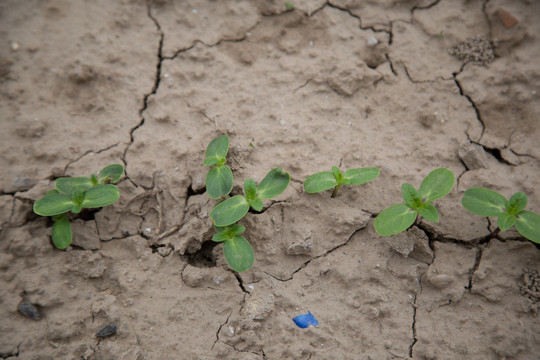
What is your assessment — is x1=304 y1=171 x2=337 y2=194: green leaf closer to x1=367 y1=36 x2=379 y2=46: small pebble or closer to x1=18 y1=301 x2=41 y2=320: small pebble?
x1=367 y1=36 x2=379 y2=46: small pebble

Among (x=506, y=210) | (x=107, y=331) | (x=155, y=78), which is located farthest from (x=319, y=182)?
(x=155, y=78)

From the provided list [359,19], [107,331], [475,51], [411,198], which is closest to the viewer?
[107,331]

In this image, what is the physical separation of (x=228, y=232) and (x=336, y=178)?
723 mm

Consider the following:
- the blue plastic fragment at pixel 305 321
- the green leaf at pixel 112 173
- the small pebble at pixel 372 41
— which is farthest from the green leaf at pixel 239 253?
the small pebble at pixel 372 41

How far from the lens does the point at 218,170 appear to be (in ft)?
7.97

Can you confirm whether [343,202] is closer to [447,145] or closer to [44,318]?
[447,145]

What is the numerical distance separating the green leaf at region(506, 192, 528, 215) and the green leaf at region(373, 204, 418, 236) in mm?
538

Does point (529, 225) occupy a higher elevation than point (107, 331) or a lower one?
higher

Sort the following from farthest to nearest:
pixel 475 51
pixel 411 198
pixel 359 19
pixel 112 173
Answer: pixel 359 19 → pixel 475 51 → pixel 112 173 → pixel 411 198

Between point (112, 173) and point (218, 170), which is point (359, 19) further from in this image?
point (112, 173)

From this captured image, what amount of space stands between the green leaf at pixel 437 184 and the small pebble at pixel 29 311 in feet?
7.61

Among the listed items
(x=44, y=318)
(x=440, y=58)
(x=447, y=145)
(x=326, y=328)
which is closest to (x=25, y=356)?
(x=44, y=318)

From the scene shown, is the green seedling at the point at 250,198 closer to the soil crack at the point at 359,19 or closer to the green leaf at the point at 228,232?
the green leaf at the point at 228,232

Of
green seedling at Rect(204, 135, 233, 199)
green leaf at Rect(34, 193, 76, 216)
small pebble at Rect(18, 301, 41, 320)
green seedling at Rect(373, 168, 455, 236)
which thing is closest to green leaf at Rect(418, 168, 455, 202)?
green seedling at Rect(373, 168, 455, 236)
